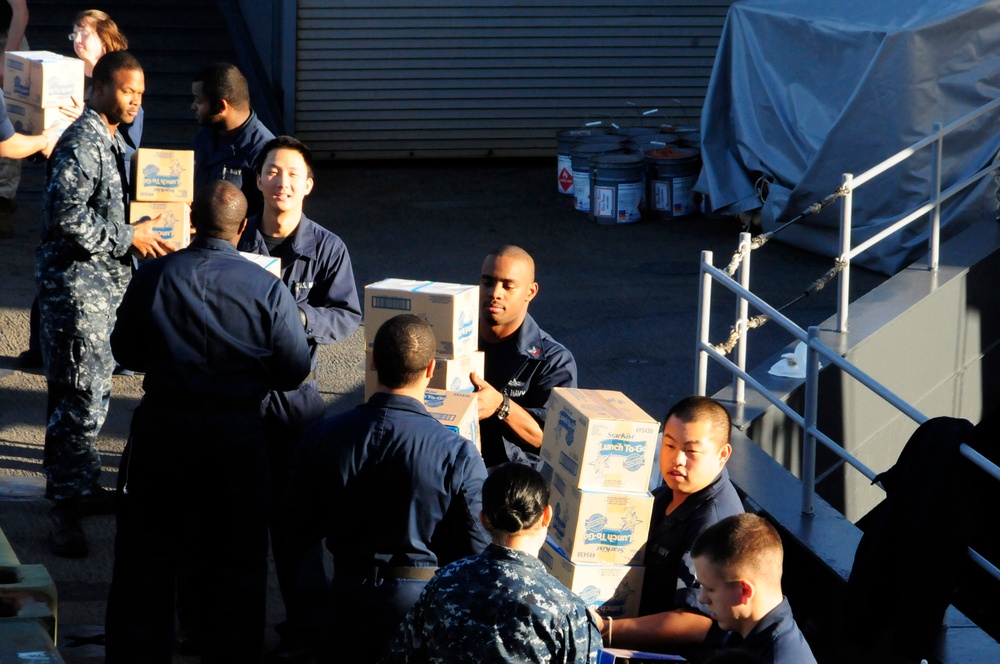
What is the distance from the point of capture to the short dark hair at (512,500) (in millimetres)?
3580

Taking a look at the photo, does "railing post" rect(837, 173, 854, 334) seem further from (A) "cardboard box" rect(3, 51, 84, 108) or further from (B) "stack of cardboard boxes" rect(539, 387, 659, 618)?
(A) "cardboard box" rect(3, 51, 84, 108)

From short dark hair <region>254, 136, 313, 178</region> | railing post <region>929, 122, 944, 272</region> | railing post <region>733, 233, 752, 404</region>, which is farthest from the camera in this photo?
railing post <region>929, 122, 944, 272</region>

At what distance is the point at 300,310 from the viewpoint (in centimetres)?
552

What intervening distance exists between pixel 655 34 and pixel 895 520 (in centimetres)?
1161

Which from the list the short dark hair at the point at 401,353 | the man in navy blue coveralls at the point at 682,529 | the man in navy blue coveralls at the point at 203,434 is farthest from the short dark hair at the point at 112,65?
the man in navy blue coveralls at the point at 682,529

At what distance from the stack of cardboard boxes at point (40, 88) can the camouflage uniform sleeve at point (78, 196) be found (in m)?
1.06

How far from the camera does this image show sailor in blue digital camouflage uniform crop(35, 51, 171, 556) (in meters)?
6.07

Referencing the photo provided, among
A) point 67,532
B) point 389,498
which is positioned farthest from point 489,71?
point 389,498

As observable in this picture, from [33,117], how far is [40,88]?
221 mm

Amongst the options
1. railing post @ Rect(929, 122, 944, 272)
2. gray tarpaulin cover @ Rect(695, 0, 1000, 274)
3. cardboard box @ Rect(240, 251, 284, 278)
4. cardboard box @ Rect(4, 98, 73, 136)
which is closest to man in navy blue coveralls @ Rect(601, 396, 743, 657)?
cardboard box @ Rect(240, 251, 284, 278)

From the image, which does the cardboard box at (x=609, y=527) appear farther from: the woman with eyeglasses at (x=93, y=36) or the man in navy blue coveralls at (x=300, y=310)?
the woman with eyeglasses at (x=93, y=36)

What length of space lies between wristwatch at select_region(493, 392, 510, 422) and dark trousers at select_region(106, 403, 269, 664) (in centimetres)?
101

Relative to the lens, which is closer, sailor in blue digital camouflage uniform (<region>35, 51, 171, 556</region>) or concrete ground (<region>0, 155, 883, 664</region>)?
sailor in blue digital camouflage uniform (<region>35, 51, 171, 556</region>)

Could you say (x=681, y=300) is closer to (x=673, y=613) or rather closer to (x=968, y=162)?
(x=968, y=162)
